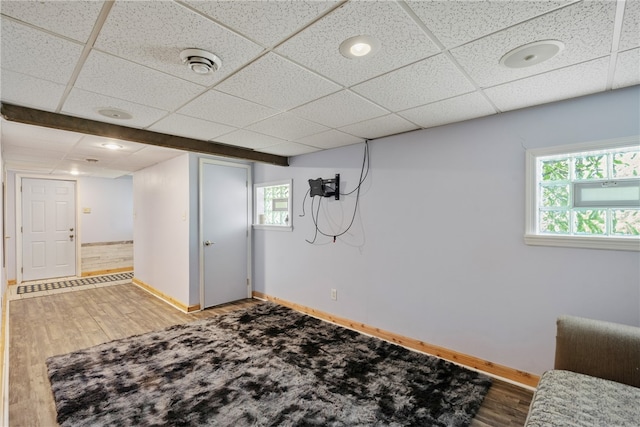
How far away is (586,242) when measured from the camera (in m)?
2.11

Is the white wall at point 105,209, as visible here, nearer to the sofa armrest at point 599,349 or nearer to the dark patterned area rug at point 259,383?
the dark patterned area rug at point 259,383

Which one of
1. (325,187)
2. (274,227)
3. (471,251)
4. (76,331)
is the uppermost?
(325,187)

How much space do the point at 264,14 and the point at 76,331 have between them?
424 cm

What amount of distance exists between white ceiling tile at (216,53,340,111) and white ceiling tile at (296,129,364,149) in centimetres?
93

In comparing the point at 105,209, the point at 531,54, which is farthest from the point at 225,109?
the point at 105,209

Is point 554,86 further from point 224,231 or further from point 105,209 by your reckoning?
point 105,209

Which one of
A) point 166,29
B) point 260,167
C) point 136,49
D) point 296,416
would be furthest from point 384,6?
point 260,167

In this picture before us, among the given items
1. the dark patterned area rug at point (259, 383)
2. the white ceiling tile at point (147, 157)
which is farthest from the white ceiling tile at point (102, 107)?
the dark patterned area rug at point (259, 383)

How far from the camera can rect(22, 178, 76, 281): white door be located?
19.4ft

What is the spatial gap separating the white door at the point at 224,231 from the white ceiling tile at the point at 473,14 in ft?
12.3

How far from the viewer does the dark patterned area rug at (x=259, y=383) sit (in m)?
2.02

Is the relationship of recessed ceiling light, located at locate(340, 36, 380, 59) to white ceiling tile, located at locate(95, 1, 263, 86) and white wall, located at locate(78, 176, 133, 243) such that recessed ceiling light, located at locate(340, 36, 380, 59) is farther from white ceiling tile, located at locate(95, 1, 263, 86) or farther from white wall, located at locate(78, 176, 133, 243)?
white wall, located at locate(78, 176, 133, 243)

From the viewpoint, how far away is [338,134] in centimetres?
314

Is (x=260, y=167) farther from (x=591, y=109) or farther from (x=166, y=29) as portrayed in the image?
(x=591, y=109)
